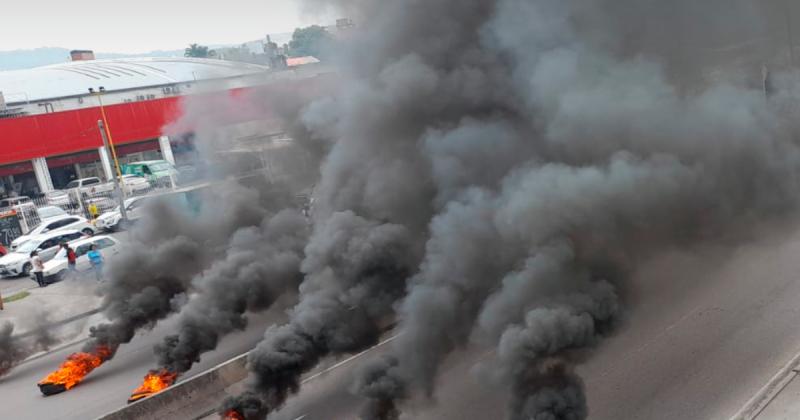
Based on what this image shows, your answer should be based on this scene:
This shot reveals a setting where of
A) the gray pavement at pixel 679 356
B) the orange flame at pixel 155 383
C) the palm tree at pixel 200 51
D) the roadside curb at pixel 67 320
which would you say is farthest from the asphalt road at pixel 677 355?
the palm tree at pixel 200 51

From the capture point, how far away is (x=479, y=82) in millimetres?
9438

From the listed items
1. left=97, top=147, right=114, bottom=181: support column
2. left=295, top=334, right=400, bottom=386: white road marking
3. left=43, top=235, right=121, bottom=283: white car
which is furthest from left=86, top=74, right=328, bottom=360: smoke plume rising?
left=97, top=147, right=114, bottom=181: support column

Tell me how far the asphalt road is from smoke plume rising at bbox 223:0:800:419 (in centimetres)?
109

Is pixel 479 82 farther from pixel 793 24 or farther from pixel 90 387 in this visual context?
pixel 90 387

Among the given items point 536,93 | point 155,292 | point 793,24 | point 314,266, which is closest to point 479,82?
point 536,93

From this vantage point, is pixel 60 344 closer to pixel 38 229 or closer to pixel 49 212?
pixel 38 229

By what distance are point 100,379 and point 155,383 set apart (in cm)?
246

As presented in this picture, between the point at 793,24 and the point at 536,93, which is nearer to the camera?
the point at 536,93

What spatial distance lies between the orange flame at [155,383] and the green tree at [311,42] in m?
5.66

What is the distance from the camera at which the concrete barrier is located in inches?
403

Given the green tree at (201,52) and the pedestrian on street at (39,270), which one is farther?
the pedestrian on street at (39,270)

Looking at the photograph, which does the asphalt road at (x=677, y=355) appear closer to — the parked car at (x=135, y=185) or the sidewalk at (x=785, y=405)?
the sidewalk at (x=785, y=405)

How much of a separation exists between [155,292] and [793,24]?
11337 mm

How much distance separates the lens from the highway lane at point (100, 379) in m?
11.5
